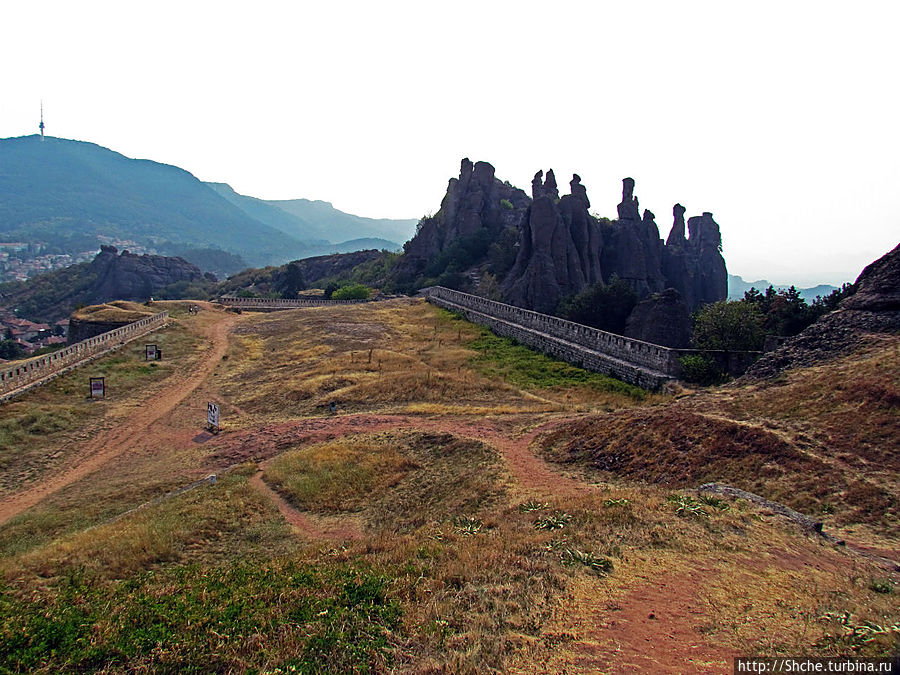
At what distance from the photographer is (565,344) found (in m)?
31.7

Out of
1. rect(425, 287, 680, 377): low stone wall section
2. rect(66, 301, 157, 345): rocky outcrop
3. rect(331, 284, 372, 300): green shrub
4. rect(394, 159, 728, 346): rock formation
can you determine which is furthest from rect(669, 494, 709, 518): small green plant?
rect(331, 284, 372, 300): green shrub

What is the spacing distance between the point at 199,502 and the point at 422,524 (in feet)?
22.3

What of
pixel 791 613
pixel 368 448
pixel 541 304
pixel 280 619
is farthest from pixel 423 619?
pixel 541 304

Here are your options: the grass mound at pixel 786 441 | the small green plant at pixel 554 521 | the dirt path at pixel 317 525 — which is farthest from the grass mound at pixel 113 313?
the small green plant at pixel 554 521

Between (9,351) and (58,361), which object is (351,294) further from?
(58,361)

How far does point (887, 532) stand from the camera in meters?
9.17

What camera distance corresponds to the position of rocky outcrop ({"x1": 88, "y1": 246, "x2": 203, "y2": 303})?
129250 mm

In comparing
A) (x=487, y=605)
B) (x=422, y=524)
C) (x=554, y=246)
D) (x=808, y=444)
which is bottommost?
(x=422, y=524)

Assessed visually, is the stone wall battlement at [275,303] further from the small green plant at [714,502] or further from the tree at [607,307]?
the small green plant at [714,502]

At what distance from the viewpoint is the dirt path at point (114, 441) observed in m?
17.4

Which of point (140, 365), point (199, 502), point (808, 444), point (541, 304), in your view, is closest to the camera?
point (808, 444)

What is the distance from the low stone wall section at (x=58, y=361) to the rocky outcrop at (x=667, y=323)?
122 feet

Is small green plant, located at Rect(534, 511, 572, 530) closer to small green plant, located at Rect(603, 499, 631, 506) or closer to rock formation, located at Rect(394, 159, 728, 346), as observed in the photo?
small green plant, located at Rect(603, 499, 631, 506)

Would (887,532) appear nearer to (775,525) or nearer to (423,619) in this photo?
(775,525)
